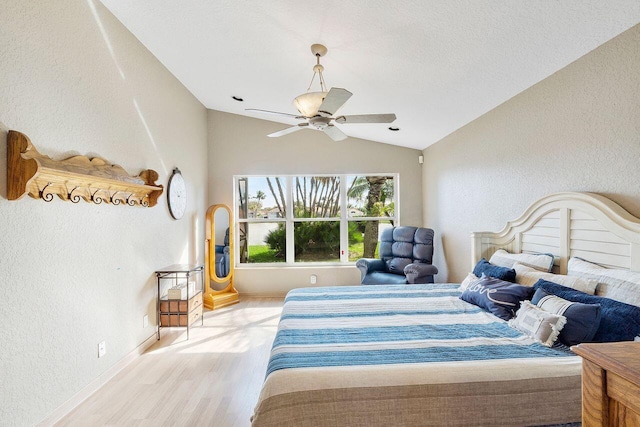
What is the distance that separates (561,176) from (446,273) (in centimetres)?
234

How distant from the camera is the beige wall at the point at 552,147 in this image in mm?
1917

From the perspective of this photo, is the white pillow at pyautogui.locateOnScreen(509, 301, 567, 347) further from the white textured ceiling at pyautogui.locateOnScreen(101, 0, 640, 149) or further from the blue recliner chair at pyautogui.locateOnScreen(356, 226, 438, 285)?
the blue recliner chair at pyautogui.locateOnScreen(356, 226, 438, 285)

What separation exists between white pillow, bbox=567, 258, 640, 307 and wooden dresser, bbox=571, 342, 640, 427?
4.16 ft

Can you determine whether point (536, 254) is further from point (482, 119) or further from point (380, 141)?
point (380, 141)

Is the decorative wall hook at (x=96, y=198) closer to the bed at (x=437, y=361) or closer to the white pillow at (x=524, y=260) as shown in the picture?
the bed at (x=437, y=361)

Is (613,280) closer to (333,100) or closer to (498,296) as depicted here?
(498,296)

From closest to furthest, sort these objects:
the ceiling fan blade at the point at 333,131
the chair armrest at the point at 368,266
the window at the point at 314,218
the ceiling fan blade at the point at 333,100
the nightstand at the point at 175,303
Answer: the ceiling fan blade at the point at 333,100 < the ceiling fan blade at the point at 333,131 < the nightstand at the point at 175,303 < the chair armrest at the point at 368,266 < the window at the point at 314,218

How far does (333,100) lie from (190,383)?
2471 mm

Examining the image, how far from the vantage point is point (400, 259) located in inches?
177

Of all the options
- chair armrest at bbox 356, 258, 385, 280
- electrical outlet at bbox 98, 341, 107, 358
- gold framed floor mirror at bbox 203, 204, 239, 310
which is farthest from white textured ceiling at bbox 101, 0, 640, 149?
electrical outlet at bbox 98, 341, 107, 358

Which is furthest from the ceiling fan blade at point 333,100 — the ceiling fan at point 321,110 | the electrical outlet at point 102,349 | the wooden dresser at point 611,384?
the electrical outlet at point 102,349

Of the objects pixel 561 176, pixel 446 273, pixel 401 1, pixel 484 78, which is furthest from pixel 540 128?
pixel 446 273

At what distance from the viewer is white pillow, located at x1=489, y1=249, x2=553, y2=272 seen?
95.4 inches

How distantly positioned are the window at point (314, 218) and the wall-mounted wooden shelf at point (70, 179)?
2.13 meters
